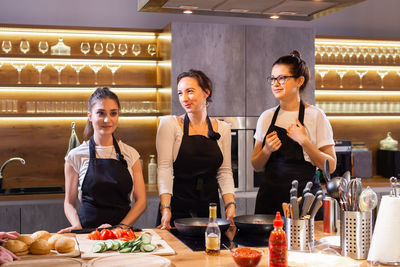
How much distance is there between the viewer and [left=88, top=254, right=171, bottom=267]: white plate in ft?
5.59

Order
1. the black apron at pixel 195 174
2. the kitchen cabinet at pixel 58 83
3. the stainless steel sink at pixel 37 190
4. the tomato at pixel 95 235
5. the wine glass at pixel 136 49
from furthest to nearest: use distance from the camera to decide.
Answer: the wine glass at pixel 136 49 → the kitchen cabinet at pixel 58 83 → the stainless steel sink at pixel 37 190 → the black apron at pixel 195 174 → the tomato at pixel 95 235

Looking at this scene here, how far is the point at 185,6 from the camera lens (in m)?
2.37

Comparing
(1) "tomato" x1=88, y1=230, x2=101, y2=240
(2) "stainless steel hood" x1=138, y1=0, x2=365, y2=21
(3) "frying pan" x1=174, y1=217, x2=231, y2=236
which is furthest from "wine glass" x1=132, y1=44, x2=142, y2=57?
(1) "tomato" x1=88, y1=230, x2=101, y2=240

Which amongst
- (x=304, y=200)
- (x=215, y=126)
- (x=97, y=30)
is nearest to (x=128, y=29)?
(x=97, y=30)

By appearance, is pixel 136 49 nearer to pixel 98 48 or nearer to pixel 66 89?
pixel 98 48

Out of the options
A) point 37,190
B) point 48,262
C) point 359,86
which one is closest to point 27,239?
point 48,262

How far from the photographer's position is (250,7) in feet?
7.89

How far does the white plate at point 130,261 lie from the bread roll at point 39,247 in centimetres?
26

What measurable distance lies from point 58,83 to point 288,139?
108 inches

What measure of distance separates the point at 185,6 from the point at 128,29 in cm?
267

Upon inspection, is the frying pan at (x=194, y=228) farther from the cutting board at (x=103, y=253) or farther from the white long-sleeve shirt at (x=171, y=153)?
the white long-sleeve shirt at (x=171, y=153)

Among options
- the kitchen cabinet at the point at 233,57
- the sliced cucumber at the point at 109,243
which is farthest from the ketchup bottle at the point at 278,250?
the kitchen cabinet at the point at 233,57

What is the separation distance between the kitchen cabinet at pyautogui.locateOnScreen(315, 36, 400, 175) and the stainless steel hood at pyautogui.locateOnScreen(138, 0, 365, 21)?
2.84 meters

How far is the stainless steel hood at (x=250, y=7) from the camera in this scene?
2.29 metres
